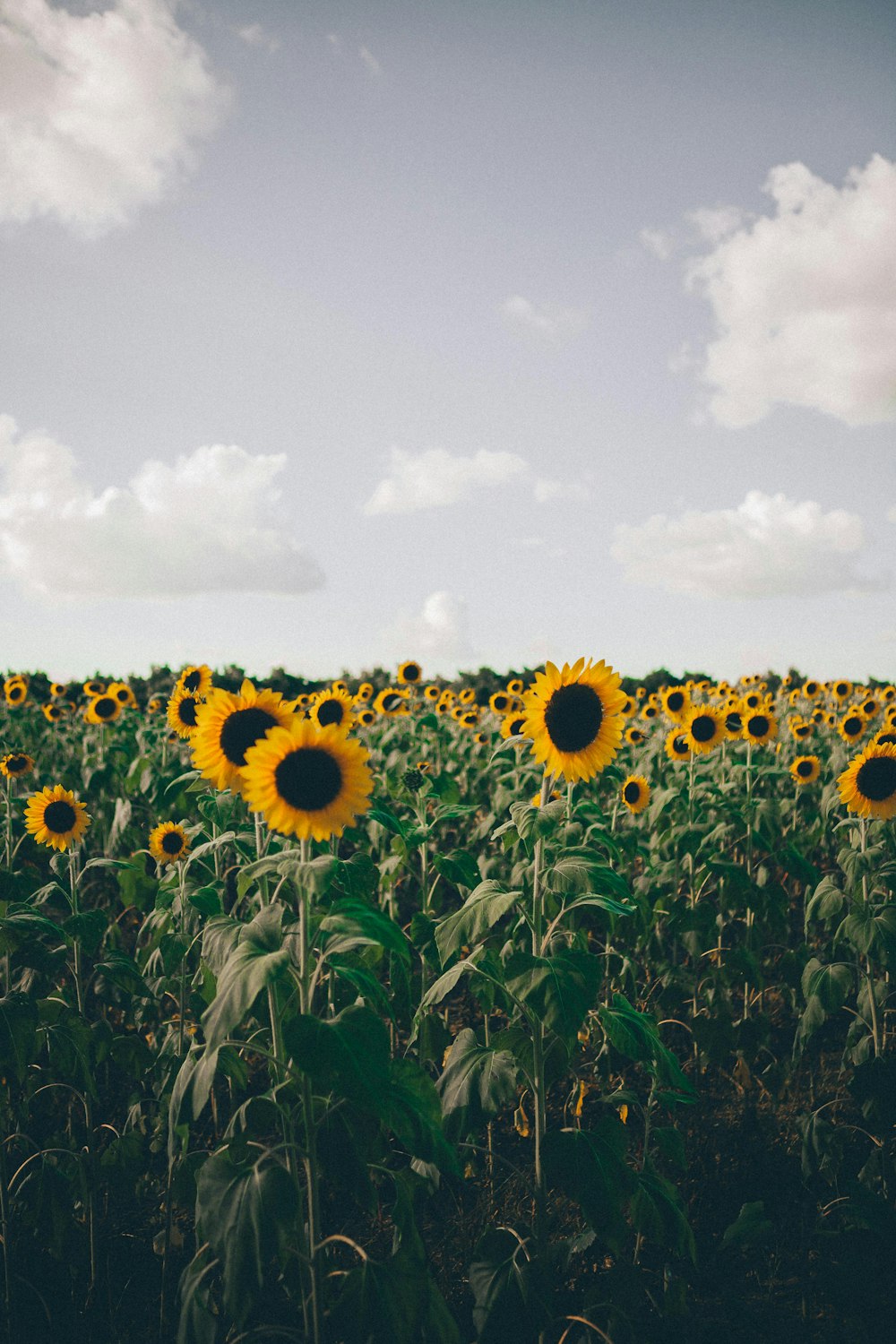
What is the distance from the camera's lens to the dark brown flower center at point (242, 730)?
2742 mm

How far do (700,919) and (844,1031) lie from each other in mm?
1906

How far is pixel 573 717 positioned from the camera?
3.33 metres

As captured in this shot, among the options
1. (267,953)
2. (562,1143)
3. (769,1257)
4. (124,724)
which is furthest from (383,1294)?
(124,724)

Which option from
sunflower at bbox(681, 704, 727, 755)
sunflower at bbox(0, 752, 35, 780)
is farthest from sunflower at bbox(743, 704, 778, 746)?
sunflower at bbox(0, 752, 35, 780)

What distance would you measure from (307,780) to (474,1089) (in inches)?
47.3

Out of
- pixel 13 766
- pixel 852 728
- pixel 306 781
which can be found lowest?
pixel 13 766

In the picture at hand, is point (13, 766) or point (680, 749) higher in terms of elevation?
point (680, 749)

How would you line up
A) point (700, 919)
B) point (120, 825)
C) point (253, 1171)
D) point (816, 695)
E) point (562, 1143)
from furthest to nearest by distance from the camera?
point (816, 695) < point (120, 825) < point (700, 919) < point (562, 1143) < point (253, 1171)

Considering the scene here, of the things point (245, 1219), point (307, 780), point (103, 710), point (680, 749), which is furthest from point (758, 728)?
point (103, 710)

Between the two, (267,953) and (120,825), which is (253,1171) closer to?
(267,953)

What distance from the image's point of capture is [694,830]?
5414 mm

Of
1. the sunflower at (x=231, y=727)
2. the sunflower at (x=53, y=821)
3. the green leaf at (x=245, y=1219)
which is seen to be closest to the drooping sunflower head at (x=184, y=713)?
the sunflower at (x=53, y=821)

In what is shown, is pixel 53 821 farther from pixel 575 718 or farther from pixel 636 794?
pixel 636 794

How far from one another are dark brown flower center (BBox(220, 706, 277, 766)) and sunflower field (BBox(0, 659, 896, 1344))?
12mm
